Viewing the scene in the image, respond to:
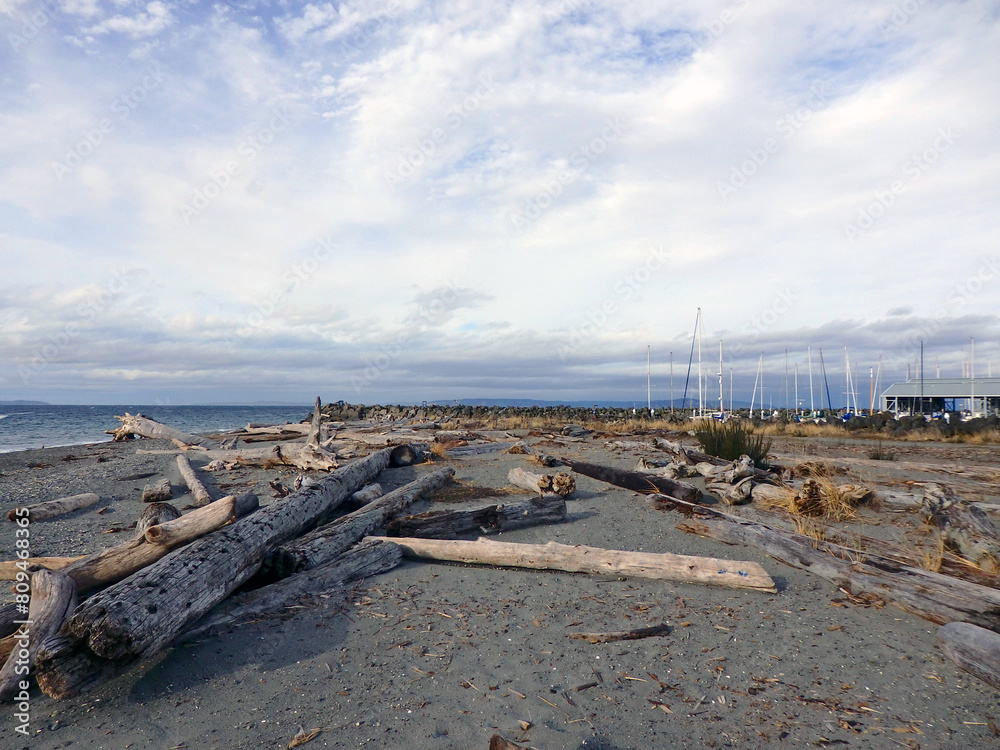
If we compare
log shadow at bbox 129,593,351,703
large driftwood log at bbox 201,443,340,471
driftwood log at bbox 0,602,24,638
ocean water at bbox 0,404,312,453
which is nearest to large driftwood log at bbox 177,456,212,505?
large driftwood log at bbox 201,443,340,471

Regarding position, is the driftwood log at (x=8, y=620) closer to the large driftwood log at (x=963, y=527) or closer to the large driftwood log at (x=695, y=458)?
the large driftwood log at (x=963, y=527)

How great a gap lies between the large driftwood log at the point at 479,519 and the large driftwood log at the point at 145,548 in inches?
76.9

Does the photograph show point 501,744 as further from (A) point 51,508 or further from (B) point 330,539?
(A) point 51,508

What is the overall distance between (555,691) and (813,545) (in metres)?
3.55

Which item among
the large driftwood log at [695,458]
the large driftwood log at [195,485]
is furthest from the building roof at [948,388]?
the large driftwood log at [195,485]

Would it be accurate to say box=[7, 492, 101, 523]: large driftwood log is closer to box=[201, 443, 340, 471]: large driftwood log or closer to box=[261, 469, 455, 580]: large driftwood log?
box=[201, 443, 340, 471]: large driftwood log

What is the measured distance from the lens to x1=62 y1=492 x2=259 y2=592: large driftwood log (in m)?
4.12

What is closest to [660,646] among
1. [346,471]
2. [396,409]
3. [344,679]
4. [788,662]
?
[788,662]

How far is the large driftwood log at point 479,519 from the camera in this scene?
20.5 feet

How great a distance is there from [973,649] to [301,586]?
483 centimetres

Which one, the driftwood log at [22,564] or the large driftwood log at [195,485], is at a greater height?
the driftwood log at [22,564]

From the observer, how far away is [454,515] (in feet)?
21.3

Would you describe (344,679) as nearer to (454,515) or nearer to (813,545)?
(454,515)

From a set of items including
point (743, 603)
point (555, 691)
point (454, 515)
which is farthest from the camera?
point (454, 515)
